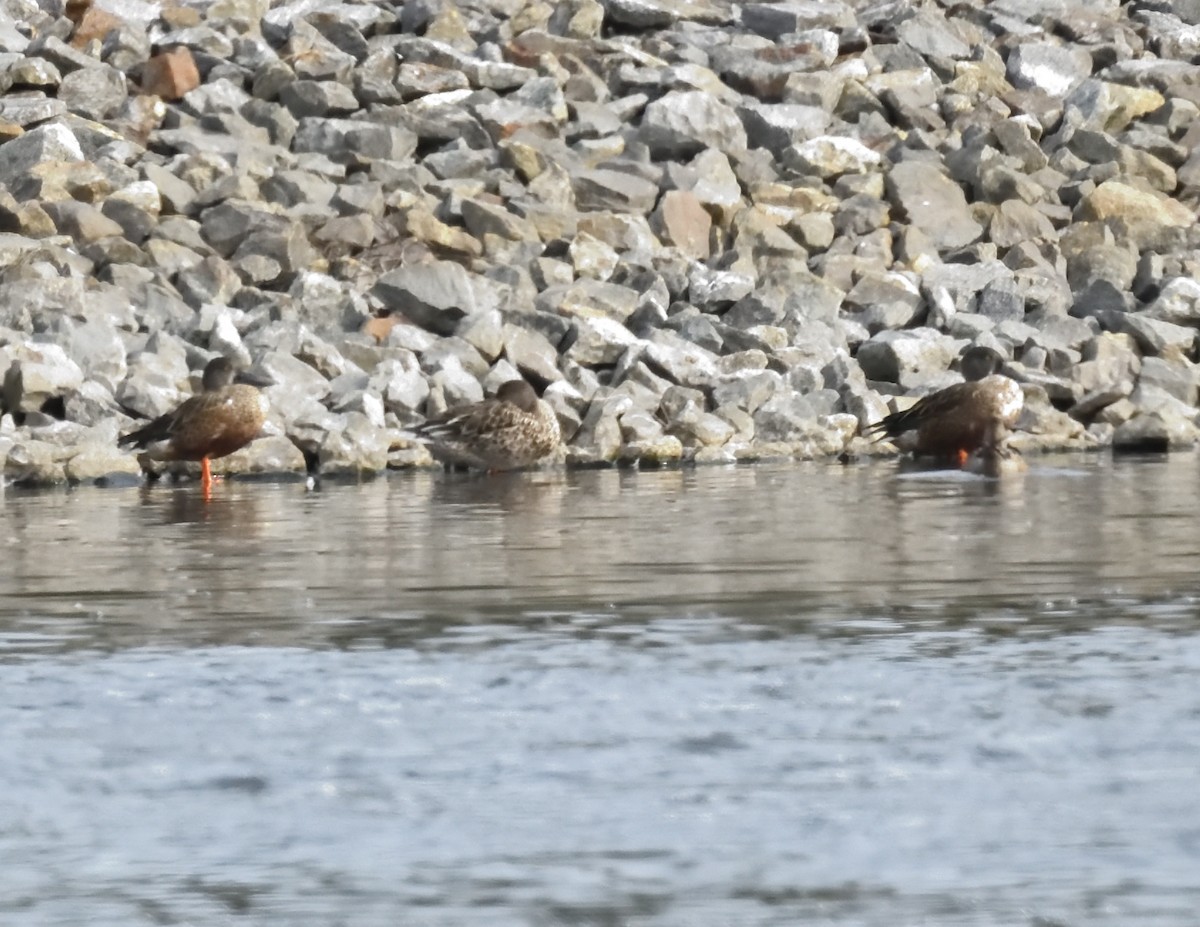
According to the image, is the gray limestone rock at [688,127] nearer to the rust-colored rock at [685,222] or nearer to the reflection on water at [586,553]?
the rust-colored rock at [685,222]

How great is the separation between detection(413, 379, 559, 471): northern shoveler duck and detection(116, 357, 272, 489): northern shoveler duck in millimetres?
1382

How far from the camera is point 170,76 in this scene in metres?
26.9

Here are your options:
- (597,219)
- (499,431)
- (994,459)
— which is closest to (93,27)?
Answer: (597,219)

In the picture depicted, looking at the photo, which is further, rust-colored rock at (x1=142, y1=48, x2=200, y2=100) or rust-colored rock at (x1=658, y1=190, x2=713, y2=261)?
rust-colored rock at (x1=142, y1=48, x2=200, y2=100)

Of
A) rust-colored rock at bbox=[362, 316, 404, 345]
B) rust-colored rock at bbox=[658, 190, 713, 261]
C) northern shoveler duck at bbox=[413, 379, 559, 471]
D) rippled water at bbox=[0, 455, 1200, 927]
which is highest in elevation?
rust-colored rock at bbox=[658, 190, 713, 261]

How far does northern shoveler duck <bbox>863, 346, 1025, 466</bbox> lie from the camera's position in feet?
60.7

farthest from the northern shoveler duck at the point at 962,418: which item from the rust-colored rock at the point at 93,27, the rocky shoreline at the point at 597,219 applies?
the rust-colored rock at the point at 93,27

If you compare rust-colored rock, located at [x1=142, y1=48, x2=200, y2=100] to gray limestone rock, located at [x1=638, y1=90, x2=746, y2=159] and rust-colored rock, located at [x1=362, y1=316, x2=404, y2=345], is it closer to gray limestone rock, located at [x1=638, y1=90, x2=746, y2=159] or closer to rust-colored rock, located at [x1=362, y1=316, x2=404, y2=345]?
gray limestone rock, located at [x1=638, y1=90, x2=746, y2=159]

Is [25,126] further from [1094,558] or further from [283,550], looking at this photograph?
[1094,558]

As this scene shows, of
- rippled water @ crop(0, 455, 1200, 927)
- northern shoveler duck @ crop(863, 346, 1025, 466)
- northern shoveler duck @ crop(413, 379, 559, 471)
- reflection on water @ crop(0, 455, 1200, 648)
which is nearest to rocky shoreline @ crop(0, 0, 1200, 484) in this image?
northern shoveler duck @ crop(413, 379, 559, 471)

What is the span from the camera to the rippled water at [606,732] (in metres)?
5.13

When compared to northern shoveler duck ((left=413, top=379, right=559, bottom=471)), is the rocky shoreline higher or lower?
higher

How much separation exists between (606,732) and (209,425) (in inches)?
430

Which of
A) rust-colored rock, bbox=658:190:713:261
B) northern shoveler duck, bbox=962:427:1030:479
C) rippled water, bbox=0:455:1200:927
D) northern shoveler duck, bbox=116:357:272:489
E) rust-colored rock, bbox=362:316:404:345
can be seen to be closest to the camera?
rippled water, bbox=0:455:1200:927
